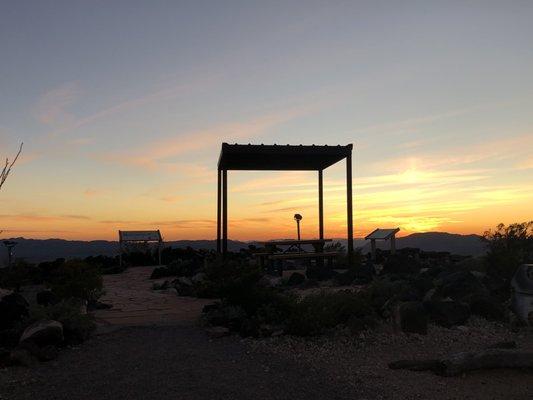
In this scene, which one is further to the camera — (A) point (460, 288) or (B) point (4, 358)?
(A) point (460, 288)

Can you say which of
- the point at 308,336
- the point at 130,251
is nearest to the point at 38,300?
the point at 308,336

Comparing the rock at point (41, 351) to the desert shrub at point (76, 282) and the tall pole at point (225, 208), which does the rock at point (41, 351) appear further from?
the tall pole at point (225, 208)

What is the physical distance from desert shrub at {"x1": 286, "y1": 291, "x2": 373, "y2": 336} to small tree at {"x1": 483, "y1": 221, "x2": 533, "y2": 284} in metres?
3.57

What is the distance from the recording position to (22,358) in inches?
259

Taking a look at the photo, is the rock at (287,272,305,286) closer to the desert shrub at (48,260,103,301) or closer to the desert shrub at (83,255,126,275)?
the desert shrub at (48,260,103,301)

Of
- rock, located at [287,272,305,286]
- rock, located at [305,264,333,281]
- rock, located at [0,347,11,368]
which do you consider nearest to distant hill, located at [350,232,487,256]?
rock, located at [305,264,333,281]

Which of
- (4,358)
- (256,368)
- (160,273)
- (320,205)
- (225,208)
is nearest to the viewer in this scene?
(256,368)

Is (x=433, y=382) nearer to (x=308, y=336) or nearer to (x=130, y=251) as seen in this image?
(x=308, y=336)

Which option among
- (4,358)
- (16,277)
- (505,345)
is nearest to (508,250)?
(505,345)

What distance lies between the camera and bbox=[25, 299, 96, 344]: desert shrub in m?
7.73

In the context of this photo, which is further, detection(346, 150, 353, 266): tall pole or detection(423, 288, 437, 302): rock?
detection(346, 150, 353, 266): tall pole

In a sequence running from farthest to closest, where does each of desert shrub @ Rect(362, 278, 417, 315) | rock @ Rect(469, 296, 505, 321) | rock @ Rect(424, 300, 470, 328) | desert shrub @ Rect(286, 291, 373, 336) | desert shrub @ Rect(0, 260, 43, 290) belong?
desert shrub @ Rect(0, 260, 43, 290)
rock @ Rect(469, 296, 505, 321)
desert shrub @ Rect(362, 278, 417, 315)
rock @ Rect(424, 300, 470, 328)
desert shrub @ Rect(286, 291, 373, 336)

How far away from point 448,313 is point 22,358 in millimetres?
6006

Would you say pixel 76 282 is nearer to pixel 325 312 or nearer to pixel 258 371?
pixel 325 312
